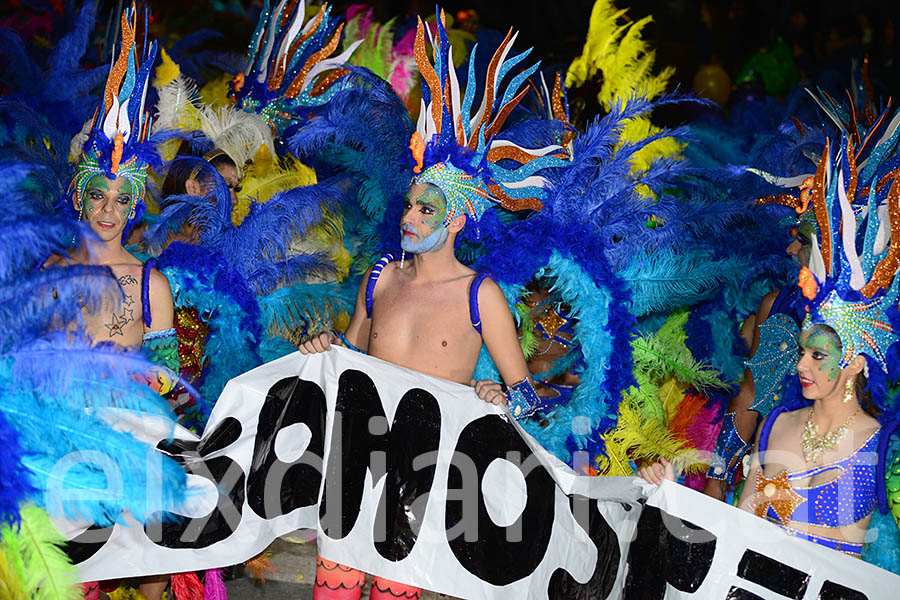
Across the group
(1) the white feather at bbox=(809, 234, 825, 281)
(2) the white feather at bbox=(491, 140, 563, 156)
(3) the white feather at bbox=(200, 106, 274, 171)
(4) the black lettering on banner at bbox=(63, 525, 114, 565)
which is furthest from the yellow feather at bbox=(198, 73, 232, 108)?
(1) the white feather at bbox=(809, 234, 825, 281)

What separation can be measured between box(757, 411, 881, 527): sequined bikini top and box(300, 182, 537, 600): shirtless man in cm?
87

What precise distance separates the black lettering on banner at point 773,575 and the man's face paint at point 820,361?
1.53 feet

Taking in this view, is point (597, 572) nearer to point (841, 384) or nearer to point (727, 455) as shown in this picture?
point (727, 455)

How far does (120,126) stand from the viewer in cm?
323

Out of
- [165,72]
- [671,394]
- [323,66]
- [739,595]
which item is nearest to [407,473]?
[739,595]

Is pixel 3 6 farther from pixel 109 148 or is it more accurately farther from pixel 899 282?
pixel 899 282

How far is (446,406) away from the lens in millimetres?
2957

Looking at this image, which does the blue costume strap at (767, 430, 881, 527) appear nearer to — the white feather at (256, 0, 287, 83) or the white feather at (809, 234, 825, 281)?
the white feather at (809, 234, 825, 281)

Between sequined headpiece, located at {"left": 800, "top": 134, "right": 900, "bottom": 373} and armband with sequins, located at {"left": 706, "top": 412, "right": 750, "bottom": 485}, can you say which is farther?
armband with sequins, located at {"left": 706, "top": 412, "right": 750, "bottom": 485}

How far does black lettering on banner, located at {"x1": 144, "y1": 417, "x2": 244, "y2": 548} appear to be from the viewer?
272cm

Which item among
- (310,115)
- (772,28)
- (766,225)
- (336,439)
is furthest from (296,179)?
(772,28)

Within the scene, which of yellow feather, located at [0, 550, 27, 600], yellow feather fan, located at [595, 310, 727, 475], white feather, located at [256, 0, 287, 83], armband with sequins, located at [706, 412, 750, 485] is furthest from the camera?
white feather, located at [256, 0, 287, 83]

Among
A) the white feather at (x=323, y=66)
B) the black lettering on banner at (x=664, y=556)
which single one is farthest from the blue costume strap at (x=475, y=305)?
the white feather at (x=323, y=66)

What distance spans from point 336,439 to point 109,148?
130 centimetres
